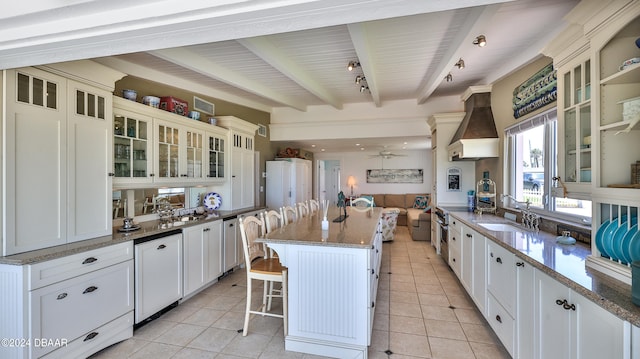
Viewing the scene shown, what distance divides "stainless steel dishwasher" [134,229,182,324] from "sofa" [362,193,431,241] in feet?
15.4

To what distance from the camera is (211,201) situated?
3.98m

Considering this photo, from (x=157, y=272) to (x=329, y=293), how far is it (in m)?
1.73

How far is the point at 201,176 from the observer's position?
144 inches

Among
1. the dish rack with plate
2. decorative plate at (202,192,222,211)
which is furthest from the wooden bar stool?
the dish rack with plate

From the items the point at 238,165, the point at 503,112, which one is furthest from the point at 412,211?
the point at 238,165

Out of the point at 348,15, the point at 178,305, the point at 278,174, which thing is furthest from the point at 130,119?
the point at 278,174

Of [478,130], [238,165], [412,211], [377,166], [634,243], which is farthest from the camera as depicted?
[377,166]

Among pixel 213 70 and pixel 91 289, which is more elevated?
pixel 213 70

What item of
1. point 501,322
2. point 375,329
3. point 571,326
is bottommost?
point 375,329

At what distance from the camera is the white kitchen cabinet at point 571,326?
110cm

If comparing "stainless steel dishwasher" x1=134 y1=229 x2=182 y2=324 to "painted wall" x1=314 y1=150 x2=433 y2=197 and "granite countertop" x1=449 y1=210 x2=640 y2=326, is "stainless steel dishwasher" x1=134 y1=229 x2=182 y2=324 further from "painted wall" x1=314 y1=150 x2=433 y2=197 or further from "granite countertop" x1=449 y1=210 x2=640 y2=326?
"painted wall" x1=314 y1=150 x2=433 y2=197

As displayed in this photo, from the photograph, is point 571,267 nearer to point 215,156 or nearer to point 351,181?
point 215,156

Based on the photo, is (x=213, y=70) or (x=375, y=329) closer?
(x=375, y=329)

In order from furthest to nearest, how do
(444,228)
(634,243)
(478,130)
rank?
(444,228) → (478,130) → (634,243)
